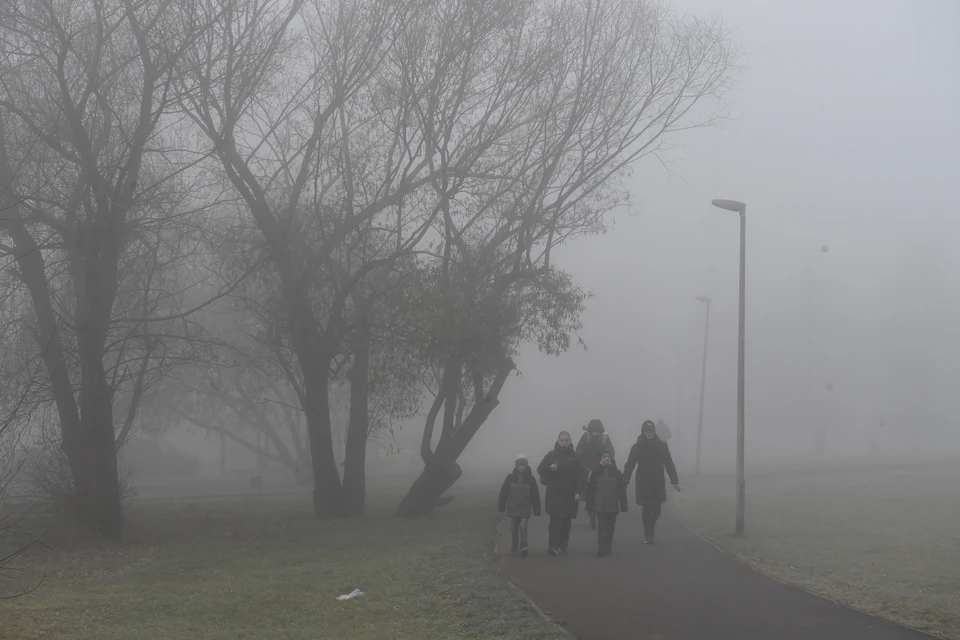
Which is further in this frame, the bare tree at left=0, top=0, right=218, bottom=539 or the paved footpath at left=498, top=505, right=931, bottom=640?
the bare tree at left=0, top=0, right=218, bottom=539

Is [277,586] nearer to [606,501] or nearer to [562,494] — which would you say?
[562,494]

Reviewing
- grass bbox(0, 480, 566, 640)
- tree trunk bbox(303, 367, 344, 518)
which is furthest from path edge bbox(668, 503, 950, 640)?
tree trunk bbox(303, 367, 344, 518)

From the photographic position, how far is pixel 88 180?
17.0m

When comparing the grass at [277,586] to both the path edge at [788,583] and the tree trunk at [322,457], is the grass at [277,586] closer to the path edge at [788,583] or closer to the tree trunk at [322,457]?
the tree trunk at [322,457]

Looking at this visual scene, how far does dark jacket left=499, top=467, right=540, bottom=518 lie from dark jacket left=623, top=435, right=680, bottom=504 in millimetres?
1689

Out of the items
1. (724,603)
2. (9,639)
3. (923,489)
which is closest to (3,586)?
(9,639)

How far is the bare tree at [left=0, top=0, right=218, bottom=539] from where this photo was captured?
657 inches

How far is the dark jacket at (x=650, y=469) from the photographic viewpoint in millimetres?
15648

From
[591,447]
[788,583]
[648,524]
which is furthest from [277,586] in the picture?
[591,447]

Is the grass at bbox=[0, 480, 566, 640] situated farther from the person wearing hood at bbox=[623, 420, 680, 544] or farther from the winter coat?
the person wearing hood at bbox=[623, 420, 680, 544]

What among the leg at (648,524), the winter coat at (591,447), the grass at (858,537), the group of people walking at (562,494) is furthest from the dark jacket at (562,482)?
the winter coat at (591,447)

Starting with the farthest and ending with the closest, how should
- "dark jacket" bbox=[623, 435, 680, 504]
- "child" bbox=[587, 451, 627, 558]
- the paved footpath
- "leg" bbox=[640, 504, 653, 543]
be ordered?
"leg" bbox=[640, 504, 653, 543]
"dark jacket" bbox=[623, 435, 680, 504]
"child" bbox=[587, 451, 627, 558]
the paved footpath

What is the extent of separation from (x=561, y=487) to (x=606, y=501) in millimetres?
695

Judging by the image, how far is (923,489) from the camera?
3005cm
